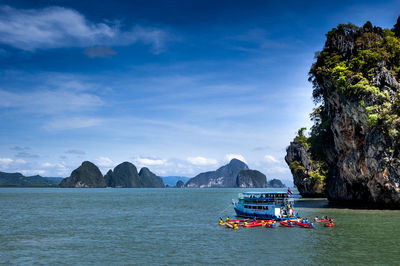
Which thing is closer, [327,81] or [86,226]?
[86,226]

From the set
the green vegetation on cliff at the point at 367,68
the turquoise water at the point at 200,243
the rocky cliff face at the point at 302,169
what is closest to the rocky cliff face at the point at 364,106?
the green vegetation on cliff at the point at 367,68

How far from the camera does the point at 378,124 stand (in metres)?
52.2

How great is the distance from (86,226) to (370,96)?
47.1m

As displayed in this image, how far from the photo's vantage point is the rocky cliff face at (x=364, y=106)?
169 feet

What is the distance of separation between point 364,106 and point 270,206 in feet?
74.7

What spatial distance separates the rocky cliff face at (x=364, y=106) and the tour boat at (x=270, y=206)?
646 inches

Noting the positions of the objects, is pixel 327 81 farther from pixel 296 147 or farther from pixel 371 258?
pixel 296 147

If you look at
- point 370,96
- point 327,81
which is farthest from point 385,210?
point 327,81

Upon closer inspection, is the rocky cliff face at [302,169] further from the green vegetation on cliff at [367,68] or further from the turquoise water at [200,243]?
the turquoise water at [200,243]

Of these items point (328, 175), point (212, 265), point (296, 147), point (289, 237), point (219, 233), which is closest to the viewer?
point (212, 265)

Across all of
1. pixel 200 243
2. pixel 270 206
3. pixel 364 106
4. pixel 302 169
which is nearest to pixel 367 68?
pixel 364 106

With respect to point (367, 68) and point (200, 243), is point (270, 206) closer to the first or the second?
point (200, 243)

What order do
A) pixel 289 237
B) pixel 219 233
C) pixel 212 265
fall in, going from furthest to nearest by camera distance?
pixel 219 233 → pixel 289 237 → pixel 212 265

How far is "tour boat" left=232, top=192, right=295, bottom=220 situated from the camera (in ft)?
152
